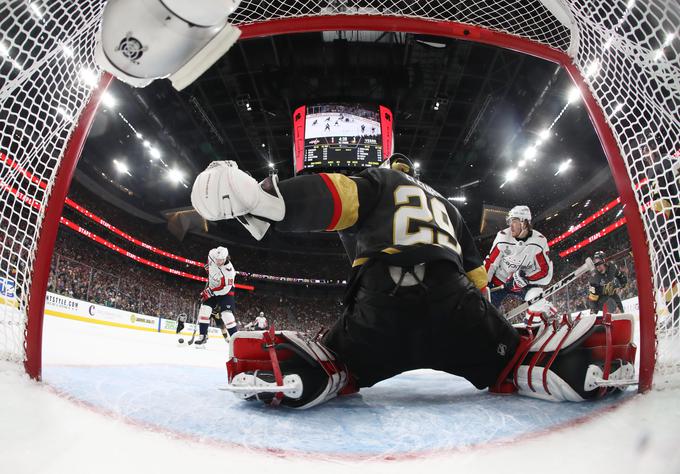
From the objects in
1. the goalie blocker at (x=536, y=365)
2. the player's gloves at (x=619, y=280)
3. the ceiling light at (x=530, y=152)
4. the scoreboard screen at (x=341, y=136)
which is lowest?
the goalie blocker at (x=536, y=365)

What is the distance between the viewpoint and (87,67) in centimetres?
137

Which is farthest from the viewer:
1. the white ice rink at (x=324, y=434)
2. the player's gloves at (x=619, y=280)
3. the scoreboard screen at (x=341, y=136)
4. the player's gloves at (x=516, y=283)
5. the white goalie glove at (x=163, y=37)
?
the scoreboard screen at (x=341, y=136)

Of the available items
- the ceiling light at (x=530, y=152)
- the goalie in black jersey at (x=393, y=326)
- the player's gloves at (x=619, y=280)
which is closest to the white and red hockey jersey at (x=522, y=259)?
the player's gloves at (x=619, y=280)

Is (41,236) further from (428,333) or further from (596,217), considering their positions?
(596,217)

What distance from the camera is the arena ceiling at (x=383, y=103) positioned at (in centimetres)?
828

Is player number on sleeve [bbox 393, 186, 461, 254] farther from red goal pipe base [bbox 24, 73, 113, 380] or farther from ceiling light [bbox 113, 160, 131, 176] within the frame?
ceiling light [bbox 113, 160, 131, 176]

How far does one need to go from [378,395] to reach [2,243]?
1.35 m

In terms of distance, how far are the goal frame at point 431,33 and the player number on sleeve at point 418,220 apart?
541mm

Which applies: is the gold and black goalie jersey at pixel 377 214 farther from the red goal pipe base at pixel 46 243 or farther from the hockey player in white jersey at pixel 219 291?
the hockey player in white jersey at pixel 219 291

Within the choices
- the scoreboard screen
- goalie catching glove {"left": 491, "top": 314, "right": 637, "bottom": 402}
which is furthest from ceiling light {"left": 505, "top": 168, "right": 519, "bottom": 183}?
goalie catching glove {"left": 491, "top": 314, "right": 637, "bottom": 402}

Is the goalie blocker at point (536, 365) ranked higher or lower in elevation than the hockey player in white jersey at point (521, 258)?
lower

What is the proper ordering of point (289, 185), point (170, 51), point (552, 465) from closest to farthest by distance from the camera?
point (552, 465) → point (170, 51) → point (289, 185)

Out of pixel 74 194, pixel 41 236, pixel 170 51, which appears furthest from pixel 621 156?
pixel 74 194

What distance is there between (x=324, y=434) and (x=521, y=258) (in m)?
3.63
